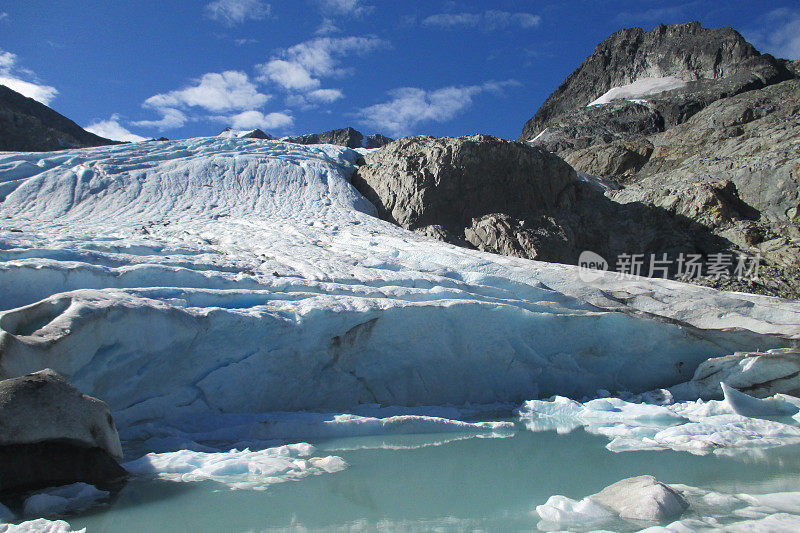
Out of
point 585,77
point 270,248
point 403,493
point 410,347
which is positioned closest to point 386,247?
point 270,248

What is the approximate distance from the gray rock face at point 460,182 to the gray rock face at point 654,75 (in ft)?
62.0

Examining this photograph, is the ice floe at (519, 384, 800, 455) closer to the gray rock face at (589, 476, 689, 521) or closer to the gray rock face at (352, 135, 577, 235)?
the gray rock face at (589, 476, 689, 521)

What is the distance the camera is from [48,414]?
3338 millimetres

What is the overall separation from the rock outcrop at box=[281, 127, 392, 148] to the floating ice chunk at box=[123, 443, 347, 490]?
36.1 meters

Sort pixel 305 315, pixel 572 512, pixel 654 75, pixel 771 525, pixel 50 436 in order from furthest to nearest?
pixel 654 75 → pixel 305 315 → pixel 50 436 → pixel 572 512 → pixel 771 525

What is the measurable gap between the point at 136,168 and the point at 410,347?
933cm

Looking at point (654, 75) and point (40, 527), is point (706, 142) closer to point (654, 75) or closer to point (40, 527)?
point (40, 527)

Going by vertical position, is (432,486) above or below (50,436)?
below

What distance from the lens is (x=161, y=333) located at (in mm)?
4797

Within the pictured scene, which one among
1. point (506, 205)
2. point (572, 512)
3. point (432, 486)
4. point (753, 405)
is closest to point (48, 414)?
point (432, 486)

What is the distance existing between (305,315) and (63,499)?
2.84m

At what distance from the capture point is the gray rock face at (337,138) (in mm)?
39250

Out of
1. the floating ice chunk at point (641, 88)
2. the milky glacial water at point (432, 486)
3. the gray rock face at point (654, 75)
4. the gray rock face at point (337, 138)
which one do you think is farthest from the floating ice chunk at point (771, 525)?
the floating ice chunk at point (641, 88)

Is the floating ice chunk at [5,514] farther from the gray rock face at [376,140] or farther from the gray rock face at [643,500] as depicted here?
the gray rock face at [376,140]
